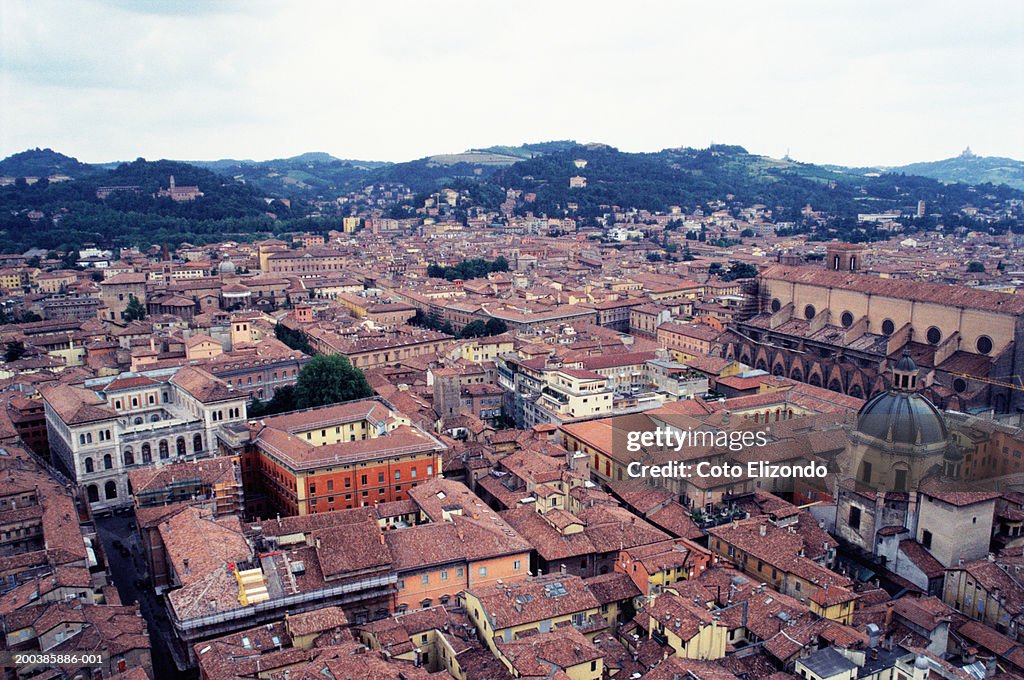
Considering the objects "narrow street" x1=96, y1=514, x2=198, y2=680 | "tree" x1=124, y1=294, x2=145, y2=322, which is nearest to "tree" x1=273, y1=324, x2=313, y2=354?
"tree" x1=124, y1=294, x2=145, y2=322

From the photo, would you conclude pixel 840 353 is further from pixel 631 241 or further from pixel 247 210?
pixel 247 210

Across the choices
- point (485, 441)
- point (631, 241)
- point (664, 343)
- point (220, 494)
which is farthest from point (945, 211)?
point (220, 494)

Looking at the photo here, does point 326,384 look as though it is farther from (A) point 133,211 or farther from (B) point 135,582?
(A) point 133,211

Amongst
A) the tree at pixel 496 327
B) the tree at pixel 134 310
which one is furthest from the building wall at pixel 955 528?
the tree at pixel 134 310

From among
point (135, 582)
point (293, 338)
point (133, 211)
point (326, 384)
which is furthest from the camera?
point (133, 211)

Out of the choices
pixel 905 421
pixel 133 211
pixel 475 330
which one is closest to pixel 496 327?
pixel 475 330

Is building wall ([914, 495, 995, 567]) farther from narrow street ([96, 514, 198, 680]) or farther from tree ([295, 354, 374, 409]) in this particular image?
tree ([295, 354, 374, 409])
